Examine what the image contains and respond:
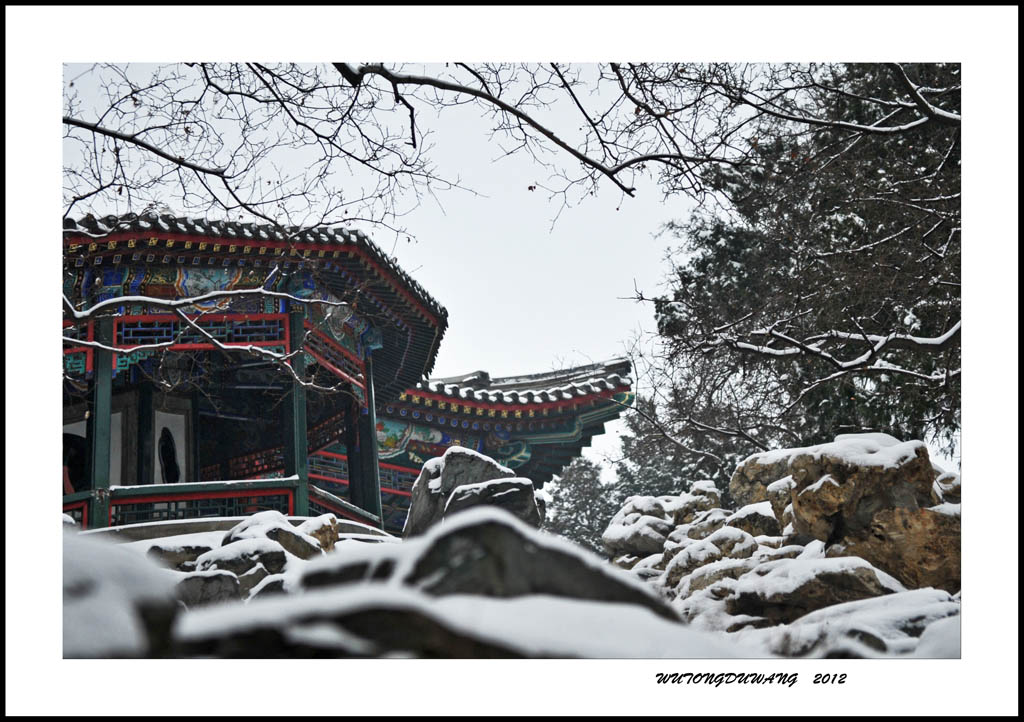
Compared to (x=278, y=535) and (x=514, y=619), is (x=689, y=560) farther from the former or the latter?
(x=514, y=619)

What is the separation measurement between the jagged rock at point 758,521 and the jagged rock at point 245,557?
3064 mm

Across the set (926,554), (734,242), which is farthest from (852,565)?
(734,242)

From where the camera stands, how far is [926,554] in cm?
478

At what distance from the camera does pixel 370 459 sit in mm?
9172

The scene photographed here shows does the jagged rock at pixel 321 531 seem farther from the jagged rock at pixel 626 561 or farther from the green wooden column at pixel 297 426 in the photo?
the jagged rock at pixel 626 561

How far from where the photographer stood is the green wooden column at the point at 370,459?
914 cm

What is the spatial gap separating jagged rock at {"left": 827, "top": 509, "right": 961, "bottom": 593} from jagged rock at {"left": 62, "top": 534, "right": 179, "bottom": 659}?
13.2 feet

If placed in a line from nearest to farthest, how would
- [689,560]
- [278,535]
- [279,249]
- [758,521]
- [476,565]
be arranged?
[476,565] < [278,535] < [689,560] < [758,521] < [279,249]

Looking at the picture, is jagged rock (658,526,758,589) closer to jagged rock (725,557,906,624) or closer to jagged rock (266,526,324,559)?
jagged rock (725,557,906,624)

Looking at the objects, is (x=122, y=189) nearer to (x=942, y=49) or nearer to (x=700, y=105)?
(x=700, y=105)

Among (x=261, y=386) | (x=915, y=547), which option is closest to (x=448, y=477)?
(x=261, y=386)

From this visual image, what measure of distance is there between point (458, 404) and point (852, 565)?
6.90 metres

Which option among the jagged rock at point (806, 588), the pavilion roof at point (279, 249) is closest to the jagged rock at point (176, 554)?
the pavilion roof at point (279, 249)

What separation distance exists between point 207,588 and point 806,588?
2969 mm
